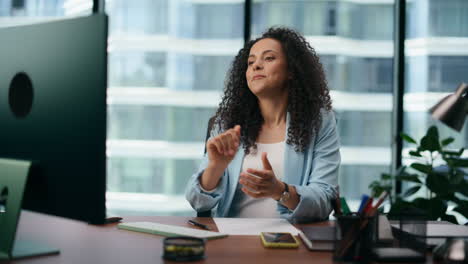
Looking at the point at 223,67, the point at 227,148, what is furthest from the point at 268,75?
the point at 223,67

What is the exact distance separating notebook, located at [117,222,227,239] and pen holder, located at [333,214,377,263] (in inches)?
13.3

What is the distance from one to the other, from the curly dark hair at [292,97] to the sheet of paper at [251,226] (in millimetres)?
489

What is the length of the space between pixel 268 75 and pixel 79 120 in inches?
45.1

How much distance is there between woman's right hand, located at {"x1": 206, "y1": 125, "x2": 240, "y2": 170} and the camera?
1422 millimetres

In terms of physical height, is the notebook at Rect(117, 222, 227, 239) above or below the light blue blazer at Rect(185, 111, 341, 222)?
below

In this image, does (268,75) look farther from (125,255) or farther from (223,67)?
(223,67)

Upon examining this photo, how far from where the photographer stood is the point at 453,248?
979 millimetres

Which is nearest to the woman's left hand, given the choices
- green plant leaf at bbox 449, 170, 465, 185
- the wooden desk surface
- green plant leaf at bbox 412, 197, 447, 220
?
the wooden desk surface

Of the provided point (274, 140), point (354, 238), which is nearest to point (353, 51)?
point (274, 140)

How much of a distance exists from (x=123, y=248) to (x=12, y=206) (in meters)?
0.25

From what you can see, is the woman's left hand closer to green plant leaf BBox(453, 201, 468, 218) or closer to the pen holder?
the pen holder

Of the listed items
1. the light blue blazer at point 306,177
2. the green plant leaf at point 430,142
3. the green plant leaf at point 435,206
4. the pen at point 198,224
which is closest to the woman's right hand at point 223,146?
the light blue blazer at point 306,177

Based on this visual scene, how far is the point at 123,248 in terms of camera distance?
3.49 feet

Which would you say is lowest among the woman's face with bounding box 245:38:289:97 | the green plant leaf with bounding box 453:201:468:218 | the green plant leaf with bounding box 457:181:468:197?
the green plant leaf with bounding box 453:201:468:218
